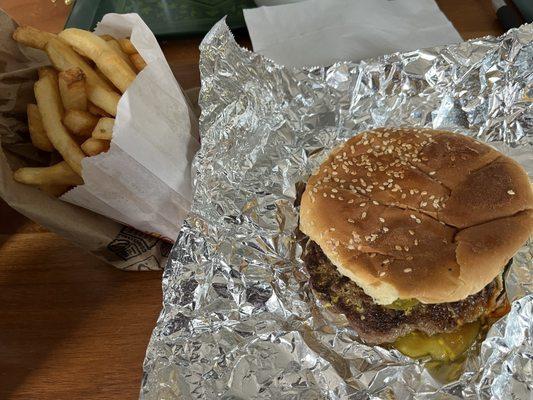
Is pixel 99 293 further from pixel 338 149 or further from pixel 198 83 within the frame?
pixel 198 83

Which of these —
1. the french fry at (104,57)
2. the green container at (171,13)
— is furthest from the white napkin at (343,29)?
the french fry at (104,57)

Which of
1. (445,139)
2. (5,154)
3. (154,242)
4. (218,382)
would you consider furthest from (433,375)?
(5,154)

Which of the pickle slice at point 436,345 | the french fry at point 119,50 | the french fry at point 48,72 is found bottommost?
the pickle slice at point 436,345

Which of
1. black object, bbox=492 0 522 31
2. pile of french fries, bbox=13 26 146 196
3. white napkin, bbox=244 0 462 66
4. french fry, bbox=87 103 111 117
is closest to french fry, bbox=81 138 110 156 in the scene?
pile of french fries, bbox=13 26 146 196

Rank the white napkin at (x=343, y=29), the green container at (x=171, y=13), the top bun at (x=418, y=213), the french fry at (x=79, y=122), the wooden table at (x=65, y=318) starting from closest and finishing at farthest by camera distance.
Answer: the top bun at (x=418, y=213) → the wooden table at (x=65, y=318) → the french fry at (x=79, y=122) → the white napkin at (x=343, y=29) → the green container at (x=171, y=13)

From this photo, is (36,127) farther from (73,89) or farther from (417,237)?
(417,237)

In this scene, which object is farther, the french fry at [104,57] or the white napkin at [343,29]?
the white napkin at [343,29]

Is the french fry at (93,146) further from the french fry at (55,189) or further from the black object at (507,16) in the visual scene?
the black object at (507,16)

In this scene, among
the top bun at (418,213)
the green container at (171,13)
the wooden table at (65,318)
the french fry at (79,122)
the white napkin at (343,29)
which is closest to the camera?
the top bun at (418,213)
